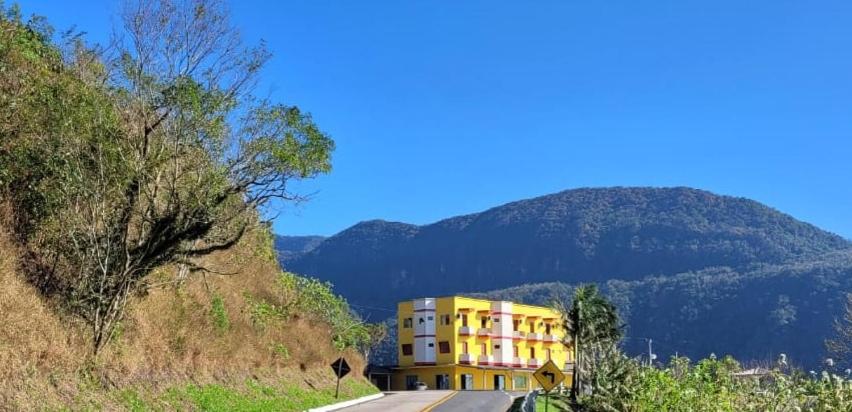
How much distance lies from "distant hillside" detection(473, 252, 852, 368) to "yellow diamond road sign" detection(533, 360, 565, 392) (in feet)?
214

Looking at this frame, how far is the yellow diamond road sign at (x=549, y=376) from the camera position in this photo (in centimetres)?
2897

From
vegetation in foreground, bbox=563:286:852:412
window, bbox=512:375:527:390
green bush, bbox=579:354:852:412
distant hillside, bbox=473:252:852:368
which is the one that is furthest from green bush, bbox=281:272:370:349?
distant hillside, bbox=473:252:852:368

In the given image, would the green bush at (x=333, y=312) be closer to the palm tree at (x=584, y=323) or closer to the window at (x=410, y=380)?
the palm tree at (x=584, y=323)

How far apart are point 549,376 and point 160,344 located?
13.6 meters

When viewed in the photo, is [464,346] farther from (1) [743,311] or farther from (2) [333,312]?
(1) [743,311]

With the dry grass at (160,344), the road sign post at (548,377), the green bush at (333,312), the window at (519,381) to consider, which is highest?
the green bush at (333,312)

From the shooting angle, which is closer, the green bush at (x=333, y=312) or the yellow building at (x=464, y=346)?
the green bush at (x=333, y=312)

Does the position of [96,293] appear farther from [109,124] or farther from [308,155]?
[308,155]

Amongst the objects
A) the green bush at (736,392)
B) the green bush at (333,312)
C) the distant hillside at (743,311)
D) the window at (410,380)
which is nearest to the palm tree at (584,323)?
the green bush at (333,312)

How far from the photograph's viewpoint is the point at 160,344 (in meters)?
21.9

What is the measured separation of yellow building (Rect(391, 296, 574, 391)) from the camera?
89000 mm

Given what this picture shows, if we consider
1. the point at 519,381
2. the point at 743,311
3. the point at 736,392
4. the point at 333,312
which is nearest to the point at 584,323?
the point at 333,312

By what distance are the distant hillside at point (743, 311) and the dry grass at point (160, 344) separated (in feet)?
202

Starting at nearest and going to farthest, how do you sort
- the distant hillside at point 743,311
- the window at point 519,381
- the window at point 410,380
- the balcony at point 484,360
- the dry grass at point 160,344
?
the dry grass at point 160,344 → the window at point 410,380 → the balcony at point 484,360 → the window at point 519,381 → the distant hillside at point 743,311
